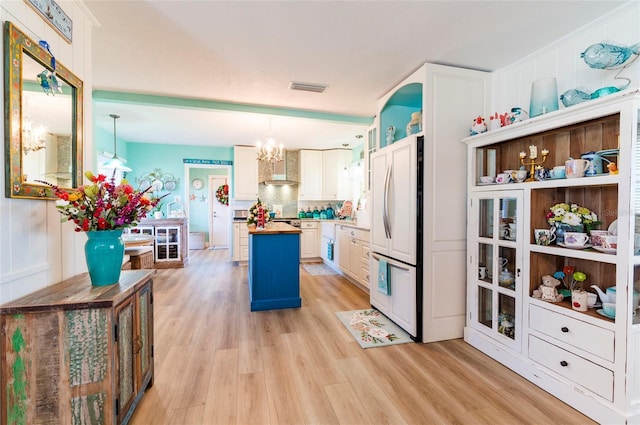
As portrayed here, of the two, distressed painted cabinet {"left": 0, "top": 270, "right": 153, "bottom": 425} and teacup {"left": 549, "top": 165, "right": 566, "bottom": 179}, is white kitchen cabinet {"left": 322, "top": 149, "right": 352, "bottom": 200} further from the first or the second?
distressed painted cabinet {"left": 0, "top": 270, "right": 153, "bottom": 425}

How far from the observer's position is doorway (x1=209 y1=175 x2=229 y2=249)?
328 inches

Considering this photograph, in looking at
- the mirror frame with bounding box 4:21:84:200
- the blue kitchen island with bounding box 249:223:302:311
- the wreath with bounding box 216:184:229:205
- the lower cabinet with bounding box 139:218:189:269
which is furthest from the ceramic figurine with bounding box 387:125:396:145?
the wreath with bounding box 216:184:229:205

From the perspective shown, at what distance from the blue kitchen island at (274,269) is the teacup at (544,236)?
90.7 inches

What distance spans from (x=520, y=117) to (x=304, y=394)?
263cm

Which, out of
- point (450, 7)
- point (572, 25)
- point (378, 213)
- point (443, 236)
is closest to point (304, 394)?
point (443, 236)

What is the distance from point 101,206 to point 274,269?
2163 mm

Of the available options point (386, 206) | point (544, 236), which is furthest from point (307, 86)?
point (544, 236)

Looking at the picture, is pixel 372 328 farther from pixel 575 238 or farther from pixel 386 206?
pixel 575 238

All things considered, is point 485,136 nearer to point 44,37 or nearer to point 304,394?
point 304,394

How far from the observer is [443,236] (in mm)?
2625

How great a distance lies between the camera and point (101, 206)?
1501 millimetres

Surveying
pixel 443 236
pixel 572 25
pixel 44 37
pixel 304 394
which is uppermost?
pixel 572 25

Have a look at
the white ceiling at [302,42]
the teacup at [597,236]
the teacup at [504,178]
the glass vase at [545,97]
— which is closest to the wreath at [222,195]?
A: the white ceiling at [302,42]

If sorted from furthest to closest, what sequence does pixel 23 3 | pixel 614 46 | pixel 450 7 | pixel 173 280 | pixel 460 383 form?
pixel 173 280 < pixel 460 383 < pixel 450 7 < pixel 614 46 < pixel 23 3
